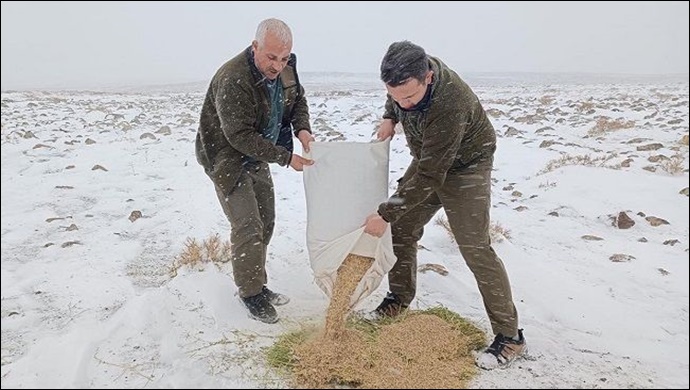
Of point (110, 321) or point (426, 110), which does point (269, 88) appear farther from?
point (110, 321)

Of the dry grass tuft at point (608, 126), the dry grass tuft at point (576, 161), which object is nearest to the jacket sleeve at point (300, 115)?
the dry grass tuft at point (576, 161)

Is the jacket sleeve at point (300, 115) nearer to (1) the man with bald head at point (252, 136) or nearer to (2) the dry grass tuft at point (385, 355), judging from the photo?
(1) the man with bald head at point (252, 136)

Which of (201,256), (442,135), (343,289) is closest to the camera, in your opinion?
(442,135)

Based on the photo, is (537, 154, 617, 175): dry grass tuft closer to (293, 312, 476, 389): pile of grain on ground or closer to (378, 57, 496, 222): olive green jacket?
(378, 57, 496, 222): olive green jacket

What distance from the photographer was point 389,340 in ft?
9.56

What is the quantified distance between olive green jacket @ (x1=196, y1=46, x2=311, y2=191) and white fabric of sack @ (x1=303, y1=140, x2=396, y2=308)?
0.29 meters

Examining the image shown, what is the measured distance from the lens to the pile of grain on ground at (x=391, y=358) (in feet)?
8.37

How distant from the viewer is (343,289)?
2.96 m

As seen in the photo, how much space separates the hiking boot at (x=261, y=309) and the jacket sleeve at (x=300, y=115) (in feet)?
3.67

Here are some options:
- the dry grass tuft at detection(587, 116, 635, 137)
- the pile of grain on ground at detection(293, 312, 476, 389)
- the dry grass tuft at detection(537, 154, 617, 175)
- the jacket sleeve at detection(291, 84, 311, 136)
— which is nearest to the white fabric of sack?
the pile of grain on ground at detection(293, 312, 476, 389)

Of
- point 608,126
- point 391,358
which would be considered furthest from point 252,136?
point 608,126

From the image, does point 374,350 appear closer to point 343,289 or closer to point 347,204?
point 343,289

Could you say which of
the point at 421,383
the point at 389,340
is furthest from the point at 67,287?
the point at 421,383

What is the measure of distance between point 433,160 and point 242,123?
114 cm
